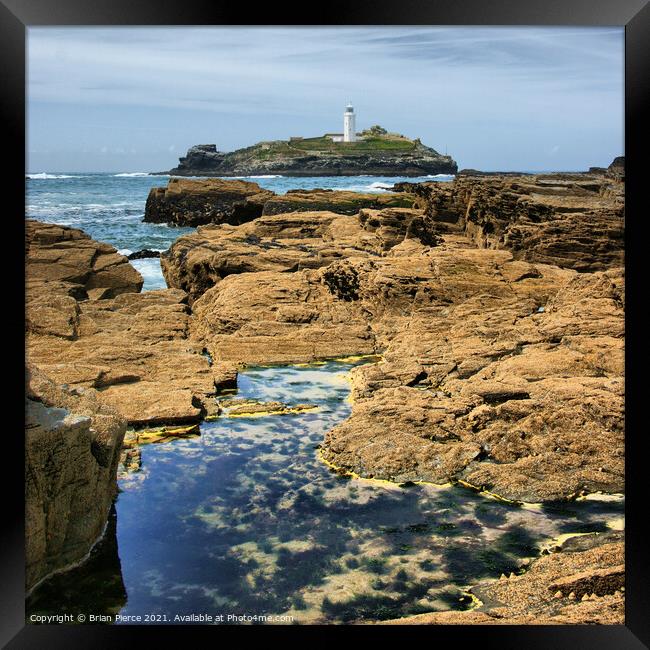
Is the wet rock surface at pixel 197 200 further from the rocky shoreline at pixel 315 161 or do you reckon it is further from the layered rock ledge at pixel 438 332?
the layered rock ledge at pixel 438 332

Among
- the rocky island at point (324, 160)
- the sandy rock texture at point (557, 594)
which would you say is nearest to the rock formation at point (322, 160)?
the rocky island at point (324, 160)

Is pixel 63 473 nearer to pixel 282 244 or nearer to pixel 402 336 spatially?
pixel 402 336

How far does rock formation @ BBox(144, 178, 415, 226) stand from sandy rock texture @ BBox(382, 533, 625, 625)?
1830 centimetres

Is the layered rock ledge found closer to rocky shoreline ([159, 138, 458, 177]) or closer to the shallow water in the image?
the shallow water

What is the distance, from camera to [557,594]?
441 centimetres

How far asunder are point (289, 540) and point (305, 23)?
11.3 feet

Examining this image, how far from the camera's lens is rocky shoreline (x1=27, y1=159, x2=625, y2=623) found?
591 cm

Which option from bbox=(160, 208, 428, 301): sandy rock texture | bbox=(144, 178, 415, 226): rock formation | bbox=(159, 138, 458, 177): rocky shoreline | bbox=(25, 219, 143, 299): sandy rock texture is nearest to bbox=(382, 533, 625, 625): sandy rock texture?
bbox=(160, 208, 428, 301): sandy rock texture

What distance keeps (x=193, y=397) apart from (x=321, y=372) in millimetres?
2115

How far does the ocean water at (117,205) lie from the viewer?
25.6 metres

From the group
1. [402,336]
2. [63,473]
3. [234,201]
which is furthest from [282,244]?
[234,201]

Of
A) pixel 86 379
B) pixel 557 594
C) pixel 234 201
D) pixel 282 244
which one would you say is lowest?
pixel 557 594

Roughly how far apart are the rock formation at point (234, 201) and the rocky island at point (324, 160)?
703 millimetres
